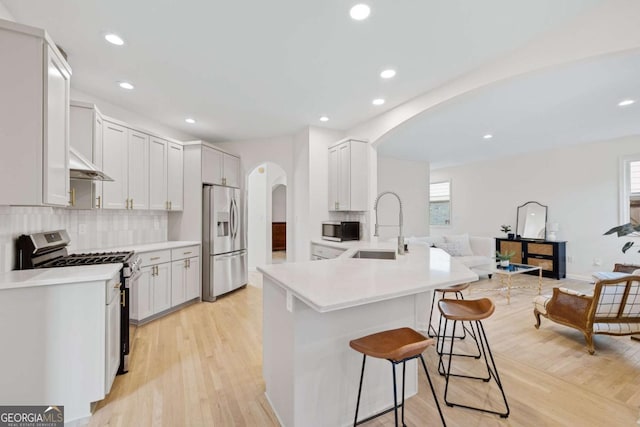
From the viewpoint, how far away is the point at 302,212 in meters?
4.55

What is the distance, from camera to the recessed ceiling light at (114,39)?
2.18 m

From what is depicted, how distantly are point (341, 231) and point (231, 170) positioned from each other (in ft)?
7.16

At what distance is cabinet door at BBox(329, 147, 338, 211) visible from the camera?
4.34m

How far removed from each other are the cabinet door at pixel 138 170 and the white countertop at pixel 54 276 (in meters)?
1.65

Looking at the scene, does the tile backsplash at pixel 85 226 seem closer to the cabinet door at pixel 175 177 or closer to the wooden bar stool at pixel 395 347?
the cabinet door at pixel 175 177

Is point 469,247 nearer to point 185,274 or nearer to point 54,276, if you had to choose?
point 185,274

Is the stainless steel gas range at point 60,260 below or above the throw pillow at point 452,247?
above

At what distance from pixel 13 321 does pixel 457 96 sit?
3.92 m

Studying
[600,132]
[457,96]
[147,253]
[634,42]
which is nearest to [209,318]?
[147,253]

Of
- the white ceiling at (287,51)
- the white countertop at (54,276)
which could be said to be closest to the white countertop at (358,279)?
the white countertop at (54,276)

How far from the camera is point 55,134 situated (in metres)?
1.76

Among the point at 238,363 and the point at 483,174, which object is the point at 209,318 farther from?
the point at 483,174

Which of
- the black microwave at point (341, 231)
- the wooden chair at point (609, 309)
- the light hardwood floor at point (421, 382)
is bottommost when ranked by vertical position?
the light hardwood floor at point (421, 382)

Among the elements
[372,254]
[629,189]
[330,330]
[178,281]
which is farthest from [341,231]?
[629,189]
